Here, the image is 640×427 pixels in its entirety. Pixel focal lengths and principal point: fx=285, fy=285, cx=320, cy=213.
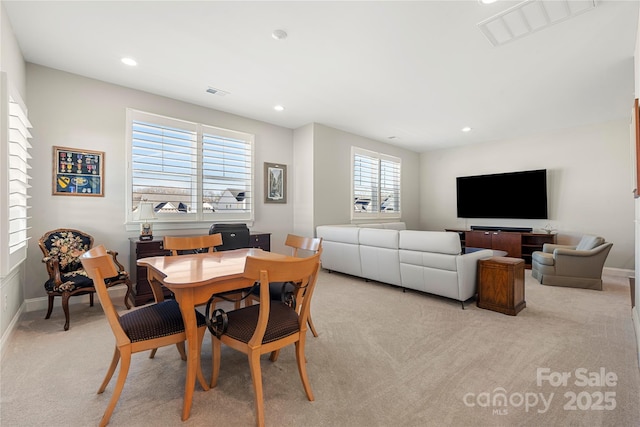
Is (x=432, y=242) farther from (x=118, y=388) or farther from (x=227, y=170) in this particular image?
(x=227, y=170)

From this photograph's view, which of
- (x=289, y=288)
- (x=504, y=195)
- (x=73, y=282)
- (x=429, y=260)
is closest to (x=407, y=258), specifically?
(x=429, y=260)

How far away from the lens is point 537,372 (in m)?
2.00

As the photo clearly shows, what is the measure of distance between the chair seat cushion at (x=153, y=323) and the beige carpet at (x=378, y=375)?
433 mm

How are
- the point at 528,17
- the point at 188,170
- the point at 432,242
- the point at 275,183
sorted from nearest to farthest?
1. the point at 528,17
2. the point at 432,242
3. the point at 188,170
4. the point at 275,183

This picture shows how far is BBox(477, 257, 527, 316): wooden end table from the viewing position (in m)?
3.03

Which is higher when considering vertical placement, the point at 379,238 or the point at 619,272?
the point at 379,238

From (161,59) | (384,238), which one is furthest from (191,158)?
(384,238)

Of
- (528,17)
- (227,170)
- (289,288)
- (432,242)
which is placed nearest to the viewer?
(289,288)

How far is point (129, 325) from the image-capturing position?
5.32 ft

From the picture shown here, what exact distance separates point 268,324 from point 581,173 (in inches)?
261

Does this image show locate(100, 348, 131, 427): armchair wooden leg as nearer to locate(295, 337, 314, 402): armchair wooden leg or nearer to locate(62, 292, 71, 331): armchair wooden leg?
locate(295, 337, 314, 402): armchair wooden leg

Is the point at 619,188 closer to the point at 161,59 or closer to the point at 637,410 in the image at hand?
the point at 637,410

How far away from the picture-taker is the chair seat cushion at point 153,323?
5.23ft

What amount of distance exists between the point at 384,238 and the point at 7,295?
396cm
